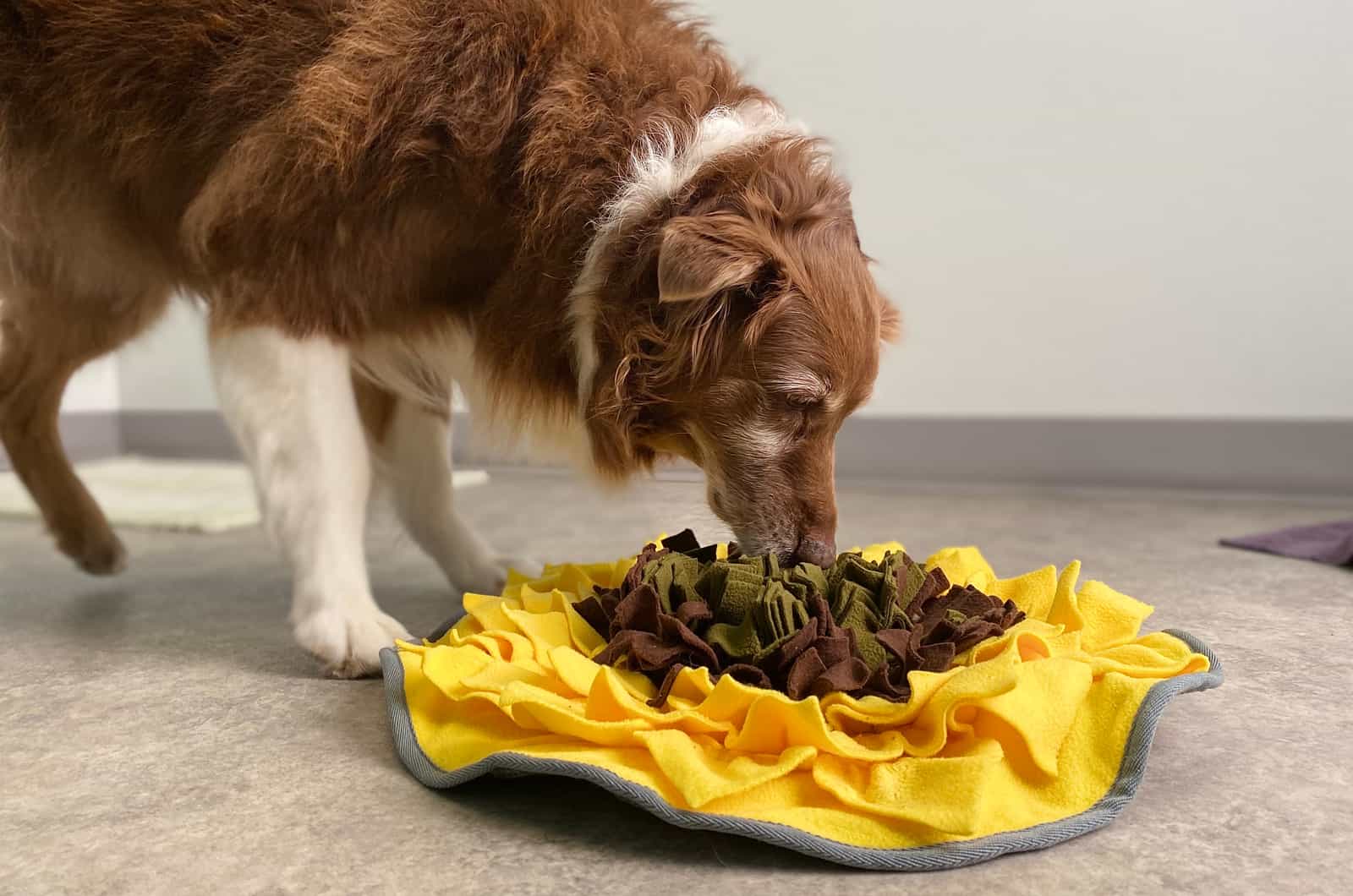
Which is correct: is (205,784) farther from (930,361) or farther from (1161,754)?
(930,361)

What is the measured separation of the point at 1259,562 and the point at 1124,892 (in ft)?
6.57

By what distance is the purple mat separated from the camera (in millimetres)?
2839

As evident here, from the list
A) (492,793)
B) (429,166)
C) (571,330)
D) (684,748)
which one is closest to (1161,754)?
(684,748)

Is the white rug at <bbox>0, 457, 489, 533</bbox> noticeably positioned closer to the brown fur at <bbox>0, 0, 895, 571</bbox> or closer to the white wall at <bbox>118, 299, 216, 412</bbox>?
the white wall at <bbox>118, 299, 216, 412</bbox>

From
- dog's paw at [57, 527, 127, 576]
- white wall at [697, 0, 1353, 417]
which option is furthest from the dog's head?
white wall at [697, 0, 1353, 417]

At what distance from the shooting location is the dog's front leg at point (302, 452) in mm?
2035

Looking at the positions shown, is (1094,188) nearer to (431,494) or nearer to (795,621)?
(431,494)

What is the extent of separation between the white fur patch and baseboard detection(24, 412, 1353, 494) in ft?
7.23

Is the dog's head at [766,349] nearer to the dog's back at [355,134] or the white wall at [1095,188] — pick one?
the dog's back at [355,134]

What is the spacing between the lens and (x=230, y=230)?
2.02m

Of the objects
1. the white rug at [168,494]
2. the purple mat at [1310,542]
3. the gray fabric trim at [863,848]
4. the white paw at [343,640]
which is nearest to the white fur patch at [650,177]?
the white paw at [343,640]

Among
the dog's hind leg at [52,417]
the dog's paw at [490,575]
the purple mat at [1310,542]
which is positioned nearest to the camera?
the dog's paw at [490,575]

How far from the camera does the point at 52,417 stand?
2828mm

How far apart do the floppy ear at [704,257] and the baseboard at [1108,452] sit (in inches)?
97.7
